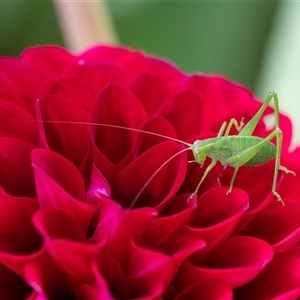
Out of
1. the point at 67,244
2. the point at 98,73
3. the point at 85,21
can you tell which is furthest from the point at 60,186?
the point at 85,21

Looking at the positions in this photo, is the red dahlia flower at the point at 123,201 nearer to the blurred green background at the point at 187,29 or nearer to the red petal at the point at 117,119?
the red petal at the point at 117,119

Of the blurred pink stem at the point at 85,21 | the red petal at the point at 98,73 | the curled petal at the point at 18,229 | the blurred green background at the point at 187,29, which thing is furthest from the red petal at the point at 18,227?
the blurred green background at the point at 187,29

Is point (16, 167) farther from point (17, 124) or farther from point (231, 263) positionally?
point (231, 263)

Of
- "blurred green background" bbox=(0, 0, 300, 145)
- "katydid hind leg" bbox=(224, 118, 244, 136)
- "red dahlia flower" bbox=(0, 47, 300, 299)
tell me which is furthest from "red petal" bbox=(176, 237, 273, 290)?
"blurred green background" bbox=(0, 0, 300, 145)

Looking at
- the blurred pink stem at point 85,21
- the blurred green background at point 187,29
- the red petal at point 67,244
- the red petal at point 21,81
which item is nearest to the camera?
the red petal at point 67,244

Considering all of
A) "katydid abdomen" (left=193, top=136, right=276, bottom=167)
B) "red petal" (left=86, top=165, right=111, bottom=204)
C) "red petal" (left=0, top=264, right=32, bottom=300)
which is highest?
"katydid abdomen" (left=193, top=136, right=276, bottom=167)

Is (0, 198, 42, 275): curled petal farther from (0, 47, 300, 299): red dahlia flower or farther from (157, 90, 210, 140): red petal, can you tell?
(157, 90, 210, 140): red petal

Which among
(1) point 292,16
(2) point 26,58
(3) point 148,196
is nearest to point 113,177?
(3) point 148,196
